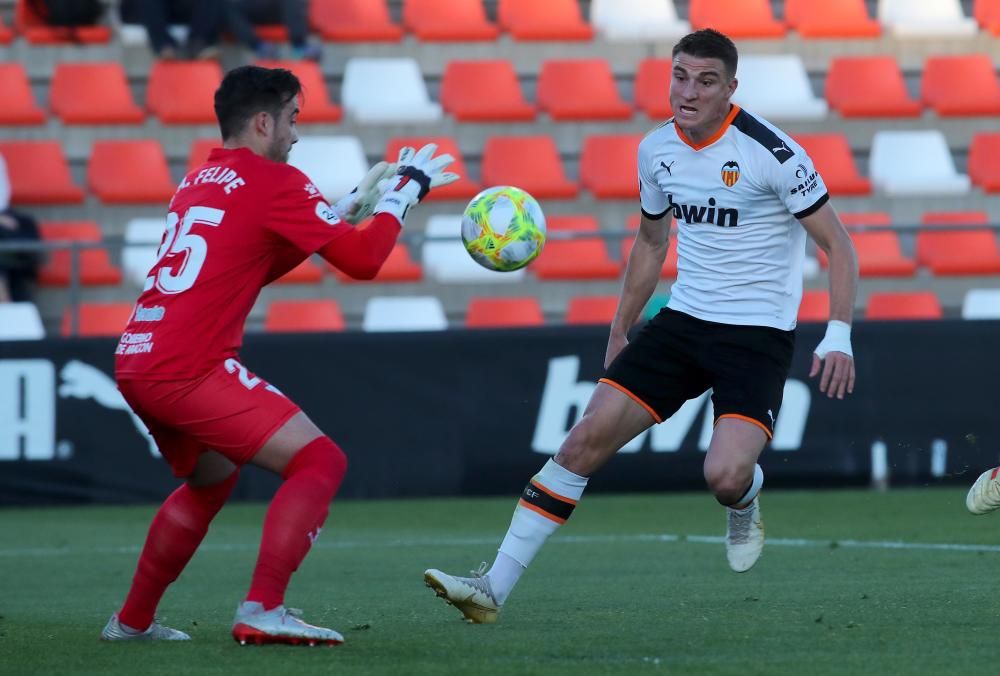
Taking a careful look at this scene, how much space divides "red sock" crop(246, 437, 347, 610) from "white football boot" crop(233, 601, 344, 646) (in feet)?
0.10

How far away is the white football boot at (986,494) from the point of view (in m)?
7.08

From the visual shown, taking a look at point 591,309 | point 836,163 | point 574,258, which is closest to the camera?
point 591,309

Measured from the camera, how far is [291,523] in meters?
5.44

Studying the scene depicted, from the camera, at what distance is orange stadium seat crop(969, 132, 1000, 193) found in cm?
1634

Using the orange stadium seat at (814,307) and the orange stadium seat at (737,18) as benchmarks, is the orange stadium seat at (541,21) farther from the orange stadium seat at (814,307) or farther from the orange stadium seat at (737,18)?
the orange stadium seat at (814,307)

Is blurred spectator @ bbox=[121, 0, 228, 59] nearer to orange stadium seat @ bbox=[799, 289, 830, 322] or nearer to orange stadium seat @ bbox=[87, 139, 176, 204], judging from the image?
orange stadium seat @ bbox=[87, 139, 176, 204]

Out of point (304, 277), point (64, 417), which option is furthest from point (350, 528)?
point (304, 277)

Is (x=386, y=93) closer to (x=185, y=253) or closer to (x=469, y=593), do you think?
(x=469, y=593)

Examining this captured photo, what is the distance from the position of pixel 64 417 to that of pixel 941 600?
767 cm

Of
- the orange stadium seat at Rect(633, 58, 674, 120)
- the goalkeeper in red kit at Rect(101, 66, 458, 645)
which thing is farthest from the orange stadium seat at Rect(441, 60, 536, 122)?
the goalkeeper in red kit at Rect(101, 66, 458, 645)

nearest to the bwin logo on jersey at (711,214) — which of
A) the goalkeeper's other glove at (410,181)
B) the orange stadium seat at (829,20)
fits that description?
the goalkeeper's other glove at (410,181)

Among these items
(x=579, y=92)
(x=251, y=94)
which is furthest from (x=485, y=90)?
(x=251, y=94)

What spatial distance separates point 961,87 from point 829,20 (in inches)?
59.2

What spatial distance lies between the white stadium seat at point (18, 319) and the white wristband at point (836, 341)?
8.52 metres
